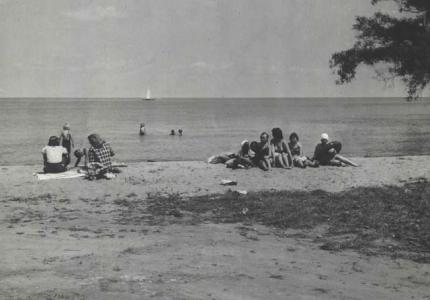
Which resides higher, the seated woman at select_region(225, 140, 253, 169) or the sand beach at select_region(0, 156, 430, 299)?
the seated woman at select_region(225, 140, 253, 169)

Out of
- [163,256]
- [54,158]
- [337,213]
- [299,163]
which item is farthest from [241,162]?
[163,256]

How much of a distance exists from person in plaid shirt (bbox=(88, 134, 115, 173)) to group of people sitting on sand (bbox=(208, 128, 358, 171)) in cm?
365

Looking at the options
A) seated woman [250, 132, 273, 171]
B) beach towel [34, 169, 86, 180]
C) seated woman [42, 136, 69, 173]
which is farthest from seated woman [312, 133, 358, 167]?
seated woman [42, 136, 69, 173]

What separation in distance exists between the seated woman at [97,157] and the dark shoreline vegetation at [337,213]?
101 inches

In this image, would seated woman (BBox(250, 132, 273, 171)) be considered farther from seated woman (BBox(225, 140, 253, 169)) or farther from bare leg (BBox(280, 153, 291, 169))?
bare leg (BBox(280, 153, 291, 169))

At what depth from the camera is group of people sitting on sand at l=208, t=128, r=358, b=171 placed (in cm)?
1562

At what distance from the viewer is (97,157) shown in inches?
554

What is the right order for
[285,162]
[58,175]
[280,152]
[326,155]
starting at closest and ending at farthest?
[58,175], [285,162], [280,152], [326,155]

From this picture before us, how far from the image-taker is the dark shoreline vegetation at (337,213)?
8.12 meters

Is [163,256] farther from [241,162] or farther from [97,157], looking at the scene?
[241,162]

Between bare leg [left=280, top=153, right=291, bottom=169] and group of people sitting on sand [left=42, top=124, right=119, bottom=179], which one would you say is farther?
bare leg [left=280, top=153, right=291, bottom=169]

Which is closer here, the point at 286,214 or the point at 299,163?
the point at 286,214

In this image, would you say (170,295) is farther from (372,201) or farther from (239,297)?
(372,201)

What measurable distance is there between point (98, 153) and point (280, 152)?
5325 mm
